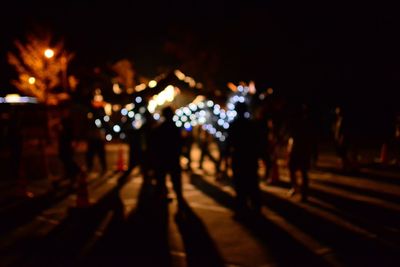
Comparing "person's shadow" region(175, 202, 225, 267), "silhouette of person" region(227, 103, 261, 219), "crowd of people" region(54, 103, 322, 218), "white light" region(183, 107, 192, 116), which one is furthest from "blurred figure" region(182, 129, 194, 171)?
"silhouette of person" region(227, 103, 261, 219)

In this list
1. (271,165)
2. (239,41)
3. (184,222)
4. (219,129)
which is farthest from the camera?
(239,41)

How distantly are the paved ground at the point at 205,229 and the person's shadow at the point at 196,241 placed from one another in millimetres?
13

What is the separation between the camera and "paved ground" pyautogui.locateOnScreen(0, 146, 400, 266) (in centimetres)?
598

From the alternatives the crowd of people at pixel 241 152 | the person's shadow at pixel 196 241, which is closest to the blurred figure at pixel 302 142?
the crowd of people at pixel 241 152

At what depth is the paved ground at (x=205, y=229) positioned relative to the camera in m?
5.98

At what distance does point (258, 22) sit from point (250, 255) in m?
27.7

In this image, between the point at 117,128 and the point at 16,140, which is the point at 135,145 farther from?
the point at 16,140

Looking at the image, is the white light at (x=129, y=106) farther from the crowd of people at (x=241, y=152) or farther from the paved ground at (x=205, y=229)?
the paved ground at (x=205, y=229)

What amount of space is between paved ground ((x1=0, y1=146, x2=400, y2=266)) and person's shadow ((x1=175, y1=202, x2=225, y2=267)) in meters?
0.01

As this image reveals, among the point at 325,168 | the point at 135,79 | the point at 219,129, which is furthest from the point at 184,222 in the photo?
the point at 135,79

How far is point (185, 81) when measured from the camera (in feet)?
36.3

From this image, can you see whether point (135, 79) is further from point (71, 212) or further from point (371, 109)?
point (71, 212)

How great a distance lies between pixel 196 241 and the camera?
6.73 m

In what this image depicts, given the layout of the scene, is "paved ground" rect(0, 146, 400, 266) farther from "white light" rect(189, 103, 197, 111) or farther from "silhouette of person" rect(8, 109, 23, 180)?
"white light" rect(189, 103, 197, 111)
